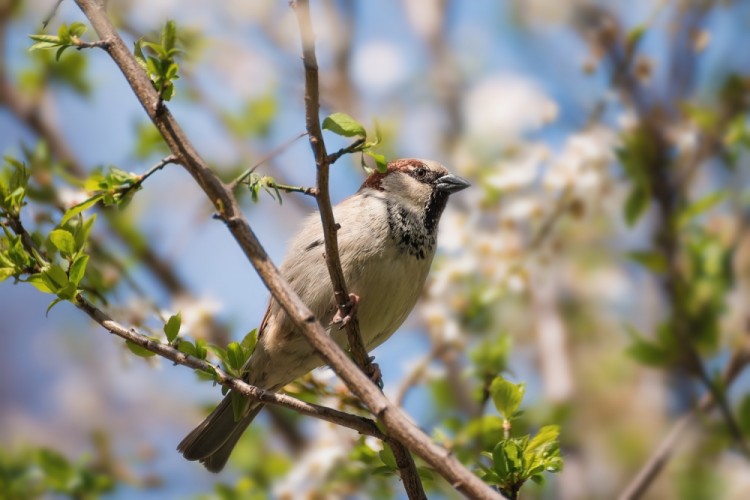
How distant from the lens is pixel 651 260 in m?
3.12

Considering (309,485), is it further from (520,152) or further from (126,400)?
(126,400)

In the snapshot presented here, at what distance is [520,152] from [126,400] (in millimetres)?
4326

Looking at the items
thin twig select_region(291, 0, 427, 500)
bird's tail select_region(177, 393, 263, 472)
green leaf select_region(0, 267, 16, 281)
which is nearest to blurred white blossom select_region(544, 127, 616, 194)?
bird's tail select_region(177, 393, 263, 472)

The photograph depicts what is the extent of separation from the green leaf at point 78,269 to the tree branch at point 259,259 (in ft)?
1.20

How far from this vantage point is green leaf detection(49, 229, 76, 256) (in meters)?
1.93

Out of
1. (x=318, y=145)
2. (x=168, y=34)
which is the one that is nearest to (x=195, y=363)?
(x=318, y=145)

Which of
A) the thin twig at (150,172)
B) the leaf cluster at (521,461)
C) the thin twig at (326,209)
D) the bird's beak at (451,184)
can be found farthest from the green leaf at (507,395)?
the bird's beak at (451,184)

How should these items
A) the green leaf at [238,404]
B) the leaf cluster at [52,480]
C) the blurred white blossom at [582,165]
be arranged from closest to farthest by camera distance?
the green leaf at [238,404]
the leaf cluster at [52,480]
the blurred white blossom at [582,165]

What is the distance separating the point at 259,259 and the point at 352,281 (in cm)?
111

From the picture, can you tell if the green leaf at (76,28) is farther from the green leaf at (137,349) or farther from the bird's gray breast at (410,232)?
the bird's gray breast at (410,232)

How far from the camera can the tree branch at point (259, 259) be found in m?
1.67

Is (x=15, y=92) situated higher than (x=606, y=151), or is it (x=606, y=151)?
(x=15, y=92)

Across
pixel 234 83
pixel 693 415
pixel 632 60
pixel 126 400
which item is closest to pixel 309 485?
pixel 693 415

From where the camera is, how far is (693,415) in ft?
9.51
